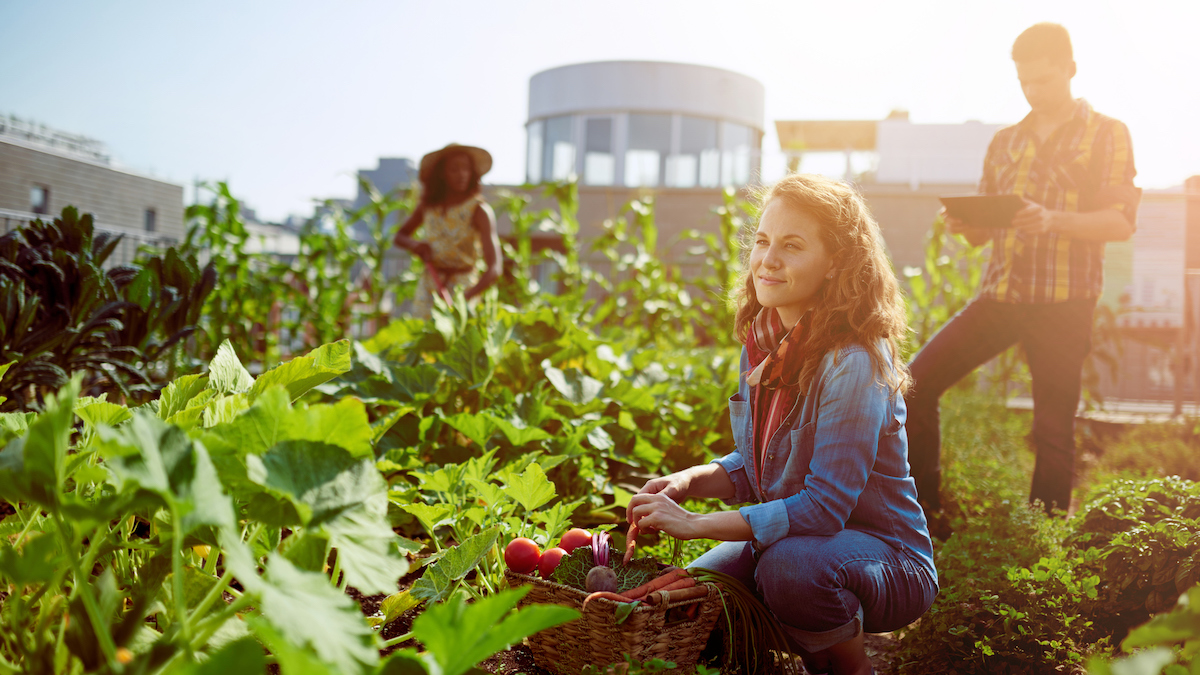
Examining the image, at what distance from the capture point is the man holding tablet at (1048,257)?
247 cm

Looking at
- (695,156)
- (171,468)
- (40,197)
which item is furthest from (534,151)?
(40,197)

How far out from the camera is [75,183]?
92.0 feet

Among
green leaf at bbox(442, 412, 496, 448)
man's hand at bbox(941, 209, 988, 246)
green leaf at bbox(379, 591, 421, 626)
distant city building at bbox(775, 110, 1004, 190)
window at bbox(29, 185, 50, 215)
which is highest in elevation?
distant city building at bbox(775, 110, 1004, 190)

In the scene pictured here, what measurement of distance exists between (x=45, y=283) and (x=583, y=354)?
175 cm

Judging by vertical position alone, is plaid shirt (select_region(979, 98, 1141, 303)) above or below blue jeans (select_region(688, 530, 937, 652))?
above

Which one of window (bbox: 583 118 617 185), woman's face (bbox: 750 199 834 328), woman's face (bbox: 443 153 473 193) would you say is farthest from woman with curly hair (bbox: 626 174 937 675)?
window (bbox: 583 118 617 185)

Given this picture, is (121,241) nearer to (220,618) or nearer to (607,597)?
(607,597)

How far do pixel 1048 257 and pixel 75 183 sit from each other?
33.0 m

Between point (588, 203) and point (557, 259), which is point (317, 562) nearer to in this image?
point (557, 259)

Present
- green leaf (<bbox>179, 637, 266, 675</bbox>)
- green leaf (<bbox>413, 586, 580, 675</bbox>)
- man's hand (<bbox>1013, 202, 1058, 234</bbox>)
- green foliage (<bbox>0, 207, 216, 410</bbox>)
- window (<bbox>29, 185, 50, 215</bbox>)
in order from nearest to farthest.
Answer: green leaf (<bbox>179, 637, 266, 675</bbox>) < green leaf (<bbox>413, 586, 580, 675</bbox>) < green foliage (<bbox>0, 207, 216, 410</bbox>) < man's hand (<bbox>1013, 202, 1058, 234</bbox>) < window (<bbox>29, 185, 50, 215</bbox>)

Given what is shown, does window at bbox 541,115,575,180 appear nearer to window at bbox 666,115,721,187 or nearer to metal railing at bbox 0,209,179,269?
window at bbox 666,115,721,187

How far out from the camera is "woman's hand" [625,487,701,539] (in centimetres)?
140

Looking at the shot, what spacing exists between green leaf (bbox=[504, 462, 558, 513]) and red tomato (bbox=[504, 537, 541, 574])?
0.24ft

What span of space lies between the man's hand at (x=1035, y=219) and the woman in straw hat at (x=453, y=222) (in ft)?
8.42
